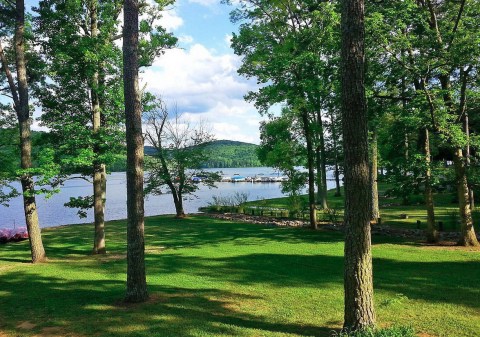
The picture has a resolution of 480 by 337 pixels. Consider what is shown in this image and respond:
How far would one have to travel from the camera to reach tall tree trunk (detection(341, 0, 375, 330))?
17.8 ft

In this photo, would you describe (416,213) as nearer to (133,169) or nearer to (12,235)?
(133,169)

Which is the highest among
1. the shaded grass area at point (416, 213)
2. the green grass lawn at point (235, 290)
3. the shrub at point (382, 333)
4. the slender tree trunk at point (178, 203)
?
the slender tree trunk at point (178, 203)

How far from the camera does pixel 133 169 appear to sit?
311 inches

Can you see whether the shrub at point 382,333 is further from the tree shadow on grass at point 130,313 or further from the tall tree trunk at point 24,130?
the tall tree trunk at point 24,130

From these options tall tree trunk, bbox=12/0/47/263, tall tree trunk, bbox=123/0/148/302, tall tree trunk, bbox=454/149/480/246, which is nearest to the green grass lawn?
tall tree trunk, bbox=123/0/148/302

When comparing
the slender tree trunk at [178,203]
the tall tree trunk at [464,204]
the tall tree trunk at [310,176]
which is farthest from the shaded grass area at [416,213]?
the slender tree trunk at [178,203]

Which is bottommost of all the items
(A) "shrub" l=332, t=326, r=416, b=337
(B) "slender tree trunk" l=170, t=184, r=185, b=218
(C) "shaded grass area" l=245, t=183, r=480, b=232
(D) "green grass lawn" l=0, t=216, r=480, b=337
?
(D) "green grass lawn" l=0, t=216, r=480, b=337

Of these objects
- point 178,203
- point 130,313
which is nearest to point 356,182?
point 130,313

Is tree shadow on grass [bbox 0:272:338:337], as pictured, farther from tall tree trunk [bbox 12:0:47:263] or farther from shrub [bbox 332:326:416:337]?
tall tree trunk [bbox 12:0:47:263]

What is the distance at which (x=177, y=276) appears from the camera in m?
10.3

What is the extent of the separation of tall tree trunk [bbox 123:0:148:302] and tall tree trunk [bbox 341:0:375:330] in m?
4.41

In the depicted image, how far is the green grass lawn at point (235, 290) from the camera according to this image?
20.9 ft

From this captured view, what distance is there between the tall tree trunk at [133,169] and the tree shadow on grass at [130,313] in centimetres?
57

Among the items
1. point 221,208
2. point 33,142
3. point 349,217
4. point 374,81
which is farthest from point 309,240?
point 221,208
